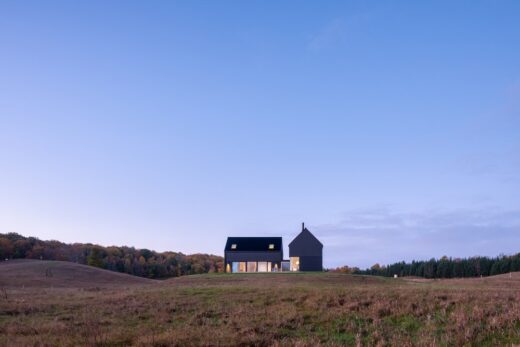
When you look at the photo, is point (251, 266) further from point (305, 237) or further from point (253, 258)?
point (305, 237)

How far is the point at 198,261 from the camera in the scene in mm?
135250

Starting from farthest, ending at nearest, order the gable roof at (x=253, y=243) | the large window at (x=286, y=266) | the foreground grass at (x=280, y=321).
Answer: the gable roof at (x=253, y=243) → the large window at (x=286, y=266) → the foreground grass at (x=280, y=321)

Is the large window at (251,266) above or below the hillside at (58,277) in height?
above

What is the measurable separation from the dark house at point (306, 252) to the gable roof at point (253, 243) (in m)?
3.30

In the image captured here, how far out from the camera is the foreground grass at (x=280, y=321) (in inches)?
537

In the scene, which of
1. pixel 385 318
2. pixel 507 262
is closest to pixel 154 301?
pixel 385 318

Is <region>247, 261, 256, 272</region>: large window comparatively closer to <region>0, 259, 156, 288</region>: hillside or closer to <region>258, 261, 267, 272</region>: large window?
<region>258, 261, 267, 272</region>: large window

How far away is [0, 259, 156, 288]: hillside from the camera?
172 ft

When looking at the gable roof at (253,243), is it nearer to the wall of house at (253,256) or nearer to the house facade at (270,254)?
the house facade at (270,254)

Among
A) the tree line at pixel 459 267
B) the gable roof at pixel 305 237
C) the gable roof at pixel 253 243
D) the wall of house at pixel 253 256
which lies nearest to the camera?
the gable roof at pixel 305 237

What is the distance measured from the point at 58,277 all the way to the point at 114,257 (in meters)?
67.2

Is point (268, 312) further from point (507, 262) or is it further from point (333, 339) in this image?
point (507, 262)

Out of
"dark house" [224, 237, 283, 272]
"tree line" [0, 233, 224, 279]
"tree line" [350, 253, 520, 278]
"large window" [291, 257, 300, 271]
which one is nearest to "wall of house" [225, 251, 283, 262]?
"dark house" [224, 237, 283, 272]

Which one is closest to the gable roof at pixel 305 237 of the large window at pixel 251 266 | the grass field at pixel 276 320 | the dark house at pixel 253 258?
the dark house at pixel 253 258
